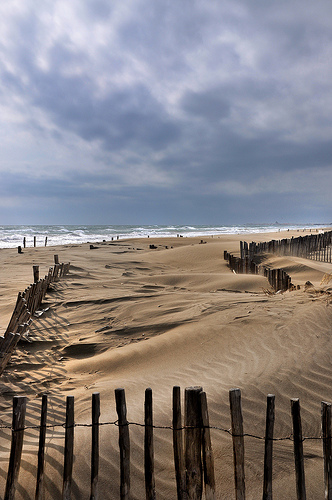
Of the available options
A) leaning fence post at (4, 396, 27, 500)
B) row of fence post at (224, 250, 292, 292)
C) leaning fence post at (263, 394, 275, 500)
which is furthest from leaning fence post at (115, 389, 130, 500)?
row of fence post at (224, 250, 292, 292)

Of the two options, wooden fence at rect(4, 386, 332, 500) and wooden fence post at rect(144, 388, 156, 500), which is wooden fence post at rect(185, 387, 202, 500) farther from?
wooden fence post at rect(144, 388, 156, 500)

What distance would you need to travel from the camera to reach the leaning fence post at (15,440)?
2041mm

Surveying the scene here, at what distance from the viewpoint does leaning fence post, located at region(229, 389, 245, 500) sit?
6.32ft

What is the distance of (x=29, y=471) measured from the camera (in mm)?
2453

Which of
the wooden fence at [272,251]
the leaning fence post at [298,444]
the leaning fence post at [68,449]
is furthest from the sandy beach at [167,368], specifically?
the wooden fence at [272,251]

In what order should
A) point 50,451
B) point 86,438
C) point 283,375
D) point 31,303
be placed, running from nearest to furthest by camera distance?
point 50,451
point 86,438
point 283,375
point 31,303

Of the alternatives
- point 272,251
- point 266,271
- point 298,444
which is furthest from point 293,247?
point 298,444

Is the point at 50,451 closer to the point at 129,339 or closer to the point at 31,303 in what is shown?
the point at 129,339

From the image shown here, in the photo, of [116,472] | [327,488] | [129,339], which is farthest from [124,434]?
[129,339]

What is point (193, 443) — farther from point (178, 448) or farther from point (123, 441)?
point (123, 441)

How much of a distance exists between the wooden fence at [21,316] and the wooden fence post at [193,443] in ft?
8.34

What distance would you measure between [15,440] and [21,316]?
3041mm

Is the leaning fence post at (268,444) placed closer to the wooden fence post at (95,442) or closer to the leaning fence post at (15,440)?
the wooden fence post at (95,442)

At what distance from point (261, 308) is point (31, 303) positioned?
168 inches
